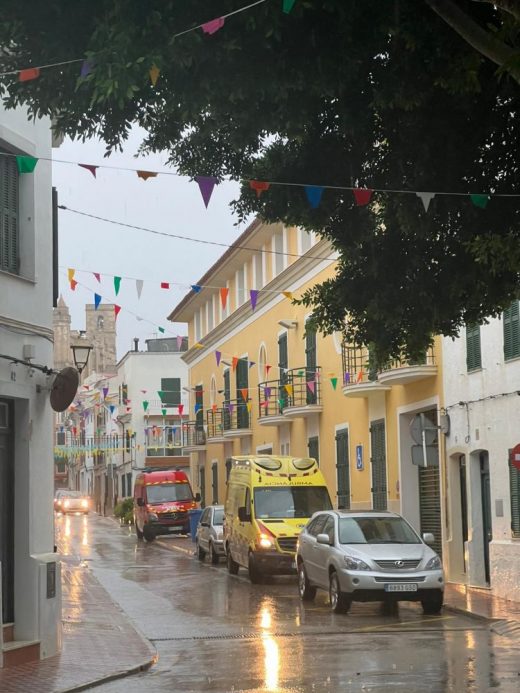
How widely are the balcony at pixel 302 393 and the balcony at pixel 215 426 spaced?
397 inches

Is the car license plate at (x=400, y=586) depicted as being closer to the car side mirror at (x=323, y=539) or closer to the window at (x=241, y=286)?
the car side mirror at (x=323, y=539)

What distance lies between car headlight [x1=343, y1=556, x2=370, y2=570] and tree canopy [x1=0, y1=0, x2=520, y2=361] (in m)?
4.61

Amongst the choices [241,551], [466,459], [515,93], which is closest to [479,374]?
[466,459]

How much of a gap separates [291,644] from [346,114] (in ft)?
22.9

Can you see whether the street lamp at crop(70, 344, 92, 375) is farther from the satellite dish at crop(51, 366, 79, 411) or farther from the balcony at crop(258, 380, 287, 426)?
the balcony at crop(258, 380, 287, 426)

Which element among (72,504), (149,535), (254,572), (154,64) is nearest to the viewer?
(154,64)

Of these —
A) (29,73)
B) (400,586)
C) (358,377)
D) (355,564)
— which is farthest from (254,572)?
(29,73)

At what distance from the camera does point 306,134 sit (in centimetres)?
1317

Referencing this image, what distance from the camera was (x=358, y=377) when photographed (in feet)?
97.0

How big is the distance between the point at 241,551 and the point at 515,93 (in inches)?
673

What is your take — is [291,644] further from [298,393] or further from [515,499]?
[298,393]

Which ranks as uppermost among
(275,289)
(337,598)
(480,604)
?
(275,289)

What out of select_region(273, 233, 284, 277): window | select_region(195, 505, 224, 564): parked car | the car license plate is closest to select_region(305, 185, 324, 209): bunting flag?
the car license plate

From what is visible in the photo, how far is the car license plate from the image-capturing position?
19.0 meters
